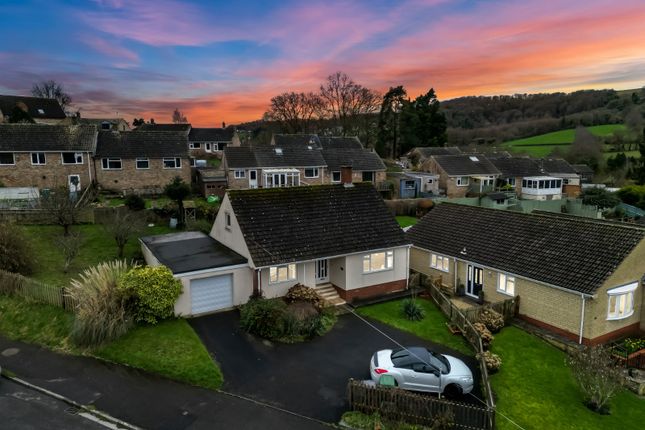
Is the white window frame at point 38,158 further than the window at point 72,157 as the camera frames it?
No

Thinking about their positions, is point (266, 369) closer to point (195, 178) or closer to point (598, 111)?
point (195, 178)

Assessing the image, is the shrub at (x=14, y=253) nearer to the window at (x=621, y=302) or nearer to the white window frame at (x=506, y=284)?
the white window frame at (x=506, y=284)

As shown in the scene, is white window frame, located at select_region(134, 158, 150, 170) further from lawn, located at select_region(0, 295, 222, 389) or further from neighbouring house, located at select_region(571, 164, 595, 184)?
neighbouring house, located at select_region(571, 164, 595, 184)

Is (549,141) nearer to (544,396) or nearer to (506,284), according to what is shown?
(506,284)

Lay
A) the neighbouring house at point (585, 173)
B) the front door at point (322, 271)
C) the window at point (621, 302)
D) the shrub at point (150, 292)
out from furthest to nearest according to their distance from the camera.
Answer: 1. the neighbouring house at point (585, 173)
2. the front door at point (322, 271)
3. the window at point (621, 302)
4. the shrub at point (150, 292)

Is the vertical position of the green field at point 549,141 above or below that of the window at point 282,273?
above

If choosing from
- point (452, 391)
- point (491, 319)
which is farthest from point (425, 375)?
point (491, 319)

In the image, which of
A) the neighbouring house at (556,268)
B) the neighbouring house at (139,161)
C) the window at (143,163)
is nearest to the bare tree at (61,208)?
the neighbouring house at (139,161)

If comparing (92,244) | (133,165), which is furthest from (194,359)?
(133,165)
